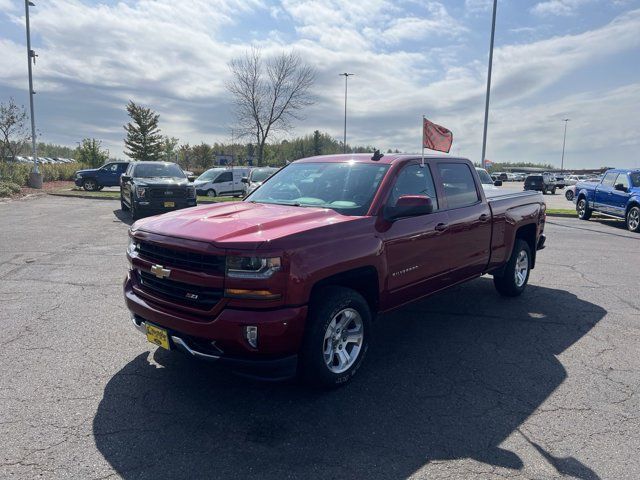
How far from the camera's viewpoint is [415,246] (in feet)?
14.3

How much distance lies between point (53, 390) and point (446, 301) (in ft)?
15.4

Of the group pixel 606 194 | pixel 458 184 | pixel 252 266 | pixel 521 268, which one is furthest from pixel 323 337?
pixel 606 194

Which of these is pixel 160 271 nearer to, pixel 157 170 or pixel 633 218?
pixel 157 170

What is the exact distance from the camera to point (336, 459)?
2877 mm

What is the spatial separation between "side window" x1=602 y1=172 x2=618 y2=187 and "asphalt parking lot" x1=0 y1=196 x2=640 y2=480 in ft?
35.9

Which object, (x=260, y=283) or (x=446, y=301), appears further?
(x=446, y=301)

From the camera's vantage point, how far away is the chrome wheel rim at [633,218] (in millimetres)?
13719

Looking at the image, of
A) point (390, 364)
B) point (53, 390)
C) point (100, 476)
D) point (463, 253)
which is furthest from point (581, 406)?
point (53, 390)

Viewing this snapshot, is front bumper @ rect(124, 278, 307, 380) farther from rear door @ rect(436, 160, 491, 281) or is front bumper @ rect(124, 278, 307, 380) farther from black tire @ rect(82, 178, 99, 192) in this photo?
black tire @ rect(82, 178, 99, 192)

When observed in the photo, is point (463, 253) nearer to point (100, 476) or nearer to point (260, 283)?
point (260, 283)

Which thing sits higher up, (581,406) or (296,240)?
(296,240)

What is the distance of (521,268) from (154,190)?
10765mm

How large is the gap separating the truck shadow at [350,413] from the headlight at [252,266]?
1.03m

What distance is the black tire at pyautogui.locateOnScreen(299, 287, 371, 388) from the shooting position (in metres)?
3.40
